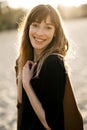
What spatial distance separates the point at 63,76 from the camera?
298 cm

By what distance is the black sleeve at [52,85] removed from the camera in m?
2.96

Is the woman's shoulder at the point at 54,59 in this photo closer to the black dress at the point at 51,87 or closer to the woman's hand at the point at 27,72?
the black dress at the point at 51,87

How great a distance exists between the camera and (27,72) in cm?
313

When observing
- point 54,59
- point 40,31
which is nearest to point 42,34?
point 40,31

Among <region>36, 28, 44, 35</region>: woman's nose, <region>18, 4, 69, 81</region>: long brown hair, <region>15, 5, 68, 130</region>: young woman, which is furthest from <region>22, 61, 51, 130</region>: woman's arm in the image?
<region>36, 28, 44, 35</region>: woman's nose

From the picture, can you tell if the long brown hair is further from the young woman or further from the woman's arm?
the woman's arm

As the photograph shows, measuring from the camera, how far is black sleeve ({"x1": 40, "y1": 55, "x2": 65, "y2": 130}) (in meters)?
2.96

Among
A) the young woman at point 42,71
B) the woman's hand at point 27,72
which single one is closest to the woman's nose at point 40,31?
the young woman at point 42,71

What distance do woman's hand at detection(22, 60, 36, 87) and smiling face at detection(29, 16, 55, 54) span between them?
0.11 metres

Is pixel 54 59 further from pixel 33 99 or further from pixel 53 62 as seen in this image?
pixel 33 99

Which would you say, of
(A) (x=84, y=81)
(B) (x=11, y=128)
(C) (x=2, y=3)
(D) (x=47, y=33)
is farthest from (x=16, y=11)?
(D) (x=47, y=33)

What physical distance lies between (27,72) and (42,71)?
0.57ft

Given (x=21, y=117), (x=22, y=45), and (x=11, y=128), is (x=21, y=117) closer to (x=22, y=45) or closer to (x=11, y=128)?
(x=22, y=45)

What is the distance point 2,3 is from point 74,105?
52.1m
